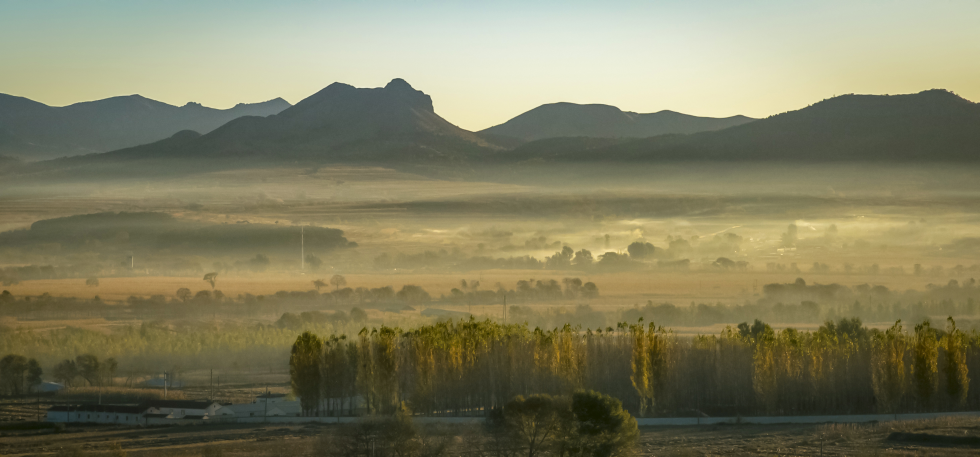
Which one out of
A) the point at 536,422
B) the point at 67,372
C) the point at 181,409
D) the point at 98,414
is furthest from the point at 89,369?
the point at 536,422

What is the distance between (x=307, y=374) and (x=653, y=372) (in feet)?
137

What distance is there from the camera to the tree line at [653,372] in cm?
9881

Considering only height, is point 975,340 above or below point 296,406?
above

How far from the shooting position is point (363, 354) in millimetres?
109312

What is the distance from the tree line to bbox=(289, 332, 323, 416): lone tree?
128 millimetres

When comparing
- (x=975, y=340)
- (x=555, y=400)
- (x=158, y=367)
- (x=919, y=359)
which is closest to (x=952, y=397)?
(x=919, y=359)

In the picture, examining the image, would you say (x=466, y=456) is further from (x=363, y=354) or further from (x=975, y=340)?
(x=975, y=340)

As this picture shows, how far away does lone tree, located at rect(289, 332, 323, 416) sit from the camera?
354 feet

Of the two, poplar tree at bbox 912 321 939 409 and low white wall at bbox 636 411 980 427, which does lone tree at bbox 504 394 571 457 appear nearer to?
low white wall at bbox 636 411 980 427

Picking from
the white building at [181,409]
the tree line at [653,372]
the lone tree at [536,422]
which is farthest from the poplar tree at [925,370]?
the white building at [181,409]

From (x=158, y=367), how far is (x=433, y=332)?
106 metres

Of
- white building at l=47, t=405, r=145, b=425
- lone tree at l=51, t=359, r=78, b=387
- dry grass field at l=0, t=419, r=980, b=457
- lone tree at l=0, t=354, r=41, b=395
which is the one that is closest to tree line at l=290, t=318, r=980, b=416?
dry grass field at l=0, t=419, r=980, b=457

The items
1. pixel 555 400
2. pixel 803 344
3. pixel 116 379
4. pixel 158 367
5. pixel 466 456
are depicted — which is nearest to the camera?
pixel 466 456

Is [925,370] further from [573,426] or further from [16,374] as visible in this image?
[16,374]
